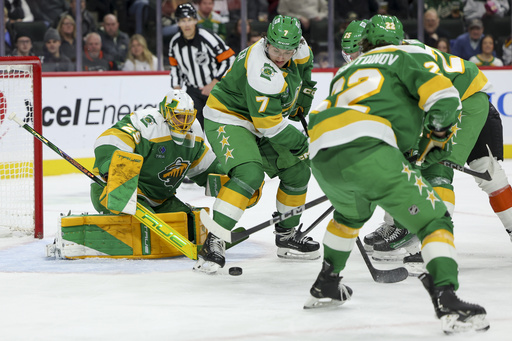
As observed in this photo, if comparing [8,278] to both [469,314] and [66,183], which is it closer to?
[469,314]

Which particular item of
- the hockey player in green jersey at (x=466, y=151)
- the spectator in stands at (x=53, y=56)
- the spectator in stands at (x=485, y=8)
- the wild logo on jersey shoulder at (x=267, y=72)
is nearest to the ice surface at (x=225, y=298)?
the hockey player in green jersey at (x=466, y=151)

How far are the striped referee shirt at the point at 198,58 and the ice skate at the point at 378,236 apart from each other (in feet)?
8.42

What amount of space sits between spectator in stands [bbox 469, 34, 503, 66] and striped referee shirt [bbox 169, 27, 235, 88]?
2.57 metres

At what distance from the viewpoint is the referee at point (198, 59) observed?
20.1ft

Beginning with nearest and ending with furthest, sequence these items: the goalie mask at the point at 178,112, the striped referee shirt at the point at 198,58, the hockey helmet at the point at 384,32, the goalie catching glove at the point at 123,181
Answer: the hockey helmet at the point at 384,32 → the goalie catching glove at the point at 123,181 → the goalie mask at the point at 178,112 → the striped referee shirt at the point at 198,58

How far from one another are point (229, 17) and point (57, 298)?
15.4 ft

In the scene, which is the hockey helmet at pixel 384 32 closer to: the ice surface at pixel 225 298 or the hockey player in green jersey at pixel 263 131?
the hockey player in green jersey at pixel 263 131

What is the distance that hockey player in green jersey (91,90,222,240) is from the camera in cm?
372

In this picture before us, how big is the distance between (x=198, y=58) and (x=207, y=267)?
2.94 meters

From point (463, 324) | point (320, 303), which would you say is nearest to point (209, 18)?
point (320, 303)

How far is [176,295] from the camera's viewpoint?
3.10m

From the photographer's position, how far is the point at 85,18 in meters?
6.97

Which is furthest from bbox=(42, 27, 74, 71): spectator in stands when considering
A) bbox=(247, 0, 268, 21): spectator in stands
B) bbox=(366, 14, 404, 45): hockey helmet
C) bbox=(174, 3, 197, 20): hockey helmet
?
bbox=(366, 14, 404, 45): hockey helmet

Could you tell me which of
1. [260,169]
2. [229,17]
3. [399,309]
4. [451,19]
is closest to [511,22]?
[451,19]
